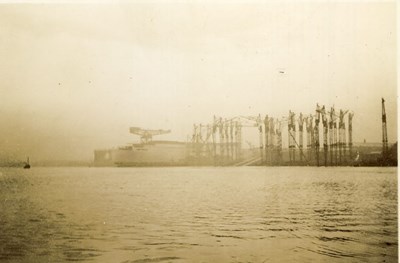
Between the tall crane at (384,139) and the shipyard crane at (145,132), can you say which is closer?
the tall crane at (384,139)

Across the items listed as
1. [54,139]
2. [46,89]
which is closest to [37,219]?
[54,139]

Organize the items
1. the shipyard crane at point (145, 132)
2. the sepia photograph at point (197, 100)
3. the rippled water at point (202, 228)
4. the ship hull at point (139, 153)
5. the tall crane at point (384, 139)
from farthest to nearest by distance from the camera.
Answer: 1. the ship hull at point (139, 153)
2. the shipyard crane at point (145, 132)
3. the tall crane at point (384, 139)
4. the sepia photograph at point (197, 100)
5. the rippled water at point (202, 228)

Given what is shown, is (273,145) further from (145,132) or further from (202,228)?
(145,132)

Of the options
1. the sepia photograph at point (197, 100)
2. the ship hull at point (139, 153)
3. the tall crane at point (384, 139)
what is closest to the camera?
the sepia photograph at point (197, 100)

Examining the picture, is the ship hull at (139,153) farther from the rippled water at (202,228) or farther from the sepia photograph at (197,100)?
the rippled water at (202,228)

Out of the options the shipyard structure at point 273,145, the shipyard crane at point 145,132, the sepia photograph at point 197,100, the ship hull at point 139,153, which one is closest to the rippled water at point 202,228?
the sepia photograph at point 197,100

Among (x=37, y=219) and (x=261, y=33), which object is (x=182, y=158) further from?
(x=261, y=33)
